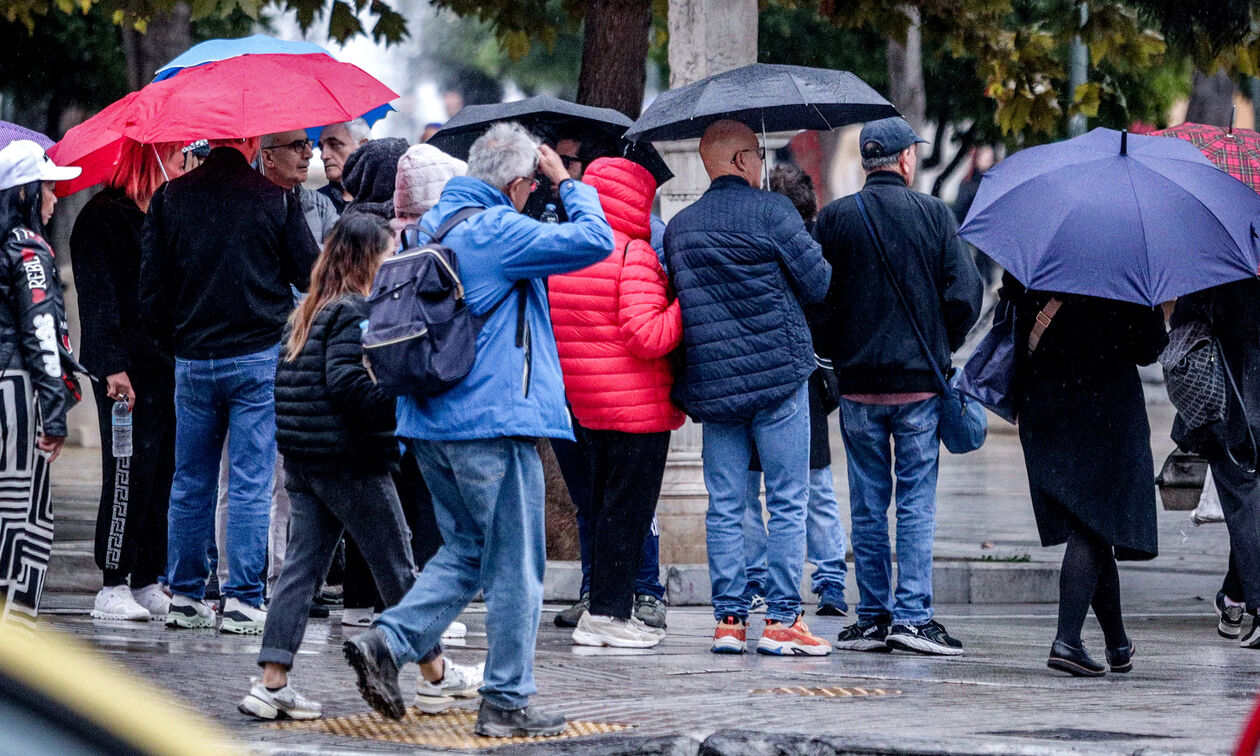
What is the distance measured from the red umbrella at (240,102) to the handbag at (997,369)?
8.61ft

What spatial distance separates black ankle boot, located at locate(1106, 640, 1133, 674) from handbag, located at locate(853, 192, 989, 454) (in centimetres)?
97

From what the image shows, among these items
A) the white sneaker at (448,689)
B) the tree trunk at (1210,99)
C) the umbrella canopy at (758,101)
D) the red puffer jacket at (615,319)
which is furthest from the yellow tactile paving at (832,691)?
the tree trunk at (1210,99)

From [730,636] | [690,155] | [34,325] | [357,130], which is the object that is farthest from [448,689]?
[690,155]

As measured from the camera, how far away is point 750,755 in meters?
4.91

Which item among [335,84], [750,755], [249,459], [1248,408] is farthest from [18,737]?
[1248,408]

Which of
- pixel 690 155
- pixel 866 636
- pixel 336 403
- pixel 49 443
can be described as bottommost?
pixel 866 636

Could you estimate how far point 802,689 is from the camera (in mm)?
6074

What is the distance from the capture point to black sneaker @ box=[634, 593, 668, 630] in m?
7.53

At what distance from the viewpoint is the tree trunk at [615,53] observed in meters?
10.1

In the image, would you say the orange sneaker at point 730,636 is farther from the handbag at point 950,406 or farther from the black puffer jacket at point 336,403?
the black puffer jacket at point 336,403

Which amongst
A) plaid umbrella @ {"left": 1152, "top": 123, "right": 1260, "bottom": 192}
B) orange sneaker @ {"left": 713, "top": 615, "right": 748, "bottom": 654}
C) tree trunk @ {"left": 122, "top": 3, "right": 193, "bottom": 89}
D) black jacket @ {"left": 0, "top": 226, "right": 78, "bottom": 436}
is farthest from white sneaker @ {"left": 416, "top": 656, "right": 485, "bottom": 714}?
tree trunk @ {"left": 122, "top": 3, "right": 193, "bottom": 89}

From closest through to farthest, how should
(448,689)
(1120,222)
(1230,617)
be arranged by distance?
(448,689) < (1120,222) < (1230,617)

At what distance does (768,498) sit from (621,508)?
0.59 meters

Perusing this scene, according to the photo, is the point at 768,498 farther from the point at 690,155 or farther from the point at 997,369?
the point at 690,155
